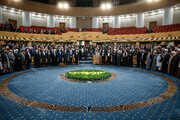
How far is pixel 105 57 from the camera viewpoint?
1121 centimetres

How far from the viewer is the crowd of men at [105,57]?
682cm

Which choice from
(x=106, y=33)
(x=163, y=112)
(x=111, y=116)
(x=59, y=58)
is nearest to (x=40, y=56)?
(x=59, y=58)

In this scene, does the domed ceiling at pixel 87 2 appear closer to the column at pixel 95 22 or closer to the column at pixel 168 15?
the column at pixel 95 22

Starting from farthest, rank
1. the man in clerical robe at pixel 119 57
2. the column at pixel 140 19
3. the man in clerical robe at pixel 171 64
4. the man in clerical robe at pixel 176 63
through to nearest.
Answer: the column at pixel 140 19 < the man in clerical robe at pixel 119 57 < the man in clerical robe at pixel 171 64 < the man in clerical robe at pixel 176 63

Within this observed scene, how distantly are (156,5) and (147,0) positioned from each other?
5.84 feet

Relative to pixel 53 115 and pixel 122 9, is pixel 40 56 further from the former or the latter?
pixel 122 9

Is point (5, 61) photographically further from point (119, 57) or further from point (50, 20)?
point (50, 20)

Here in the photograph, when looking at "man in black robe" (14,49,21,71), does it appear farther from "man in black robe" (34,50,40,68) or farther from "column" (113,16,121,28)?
"column" (113,16,121,28)

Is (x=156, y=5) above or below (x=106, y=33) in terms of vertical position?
above

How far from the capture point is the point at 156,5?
17.7 meters

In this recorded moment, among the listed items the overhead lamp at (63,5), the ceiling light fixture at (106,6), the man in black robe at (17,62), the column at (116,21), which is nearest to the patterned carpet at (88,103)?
the man in black robe at (17,62)

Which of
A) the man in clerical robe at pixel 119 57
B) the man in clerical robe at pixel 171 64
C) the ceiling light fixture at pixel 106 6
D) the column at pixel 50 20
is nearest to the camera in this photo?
the man in clerical robe at pixel 171 64

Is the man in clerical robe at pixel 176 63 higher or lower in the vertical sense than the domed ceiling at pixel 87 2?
lower

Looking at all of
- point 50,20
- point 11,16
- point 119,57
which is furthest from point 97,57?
point 11,16
